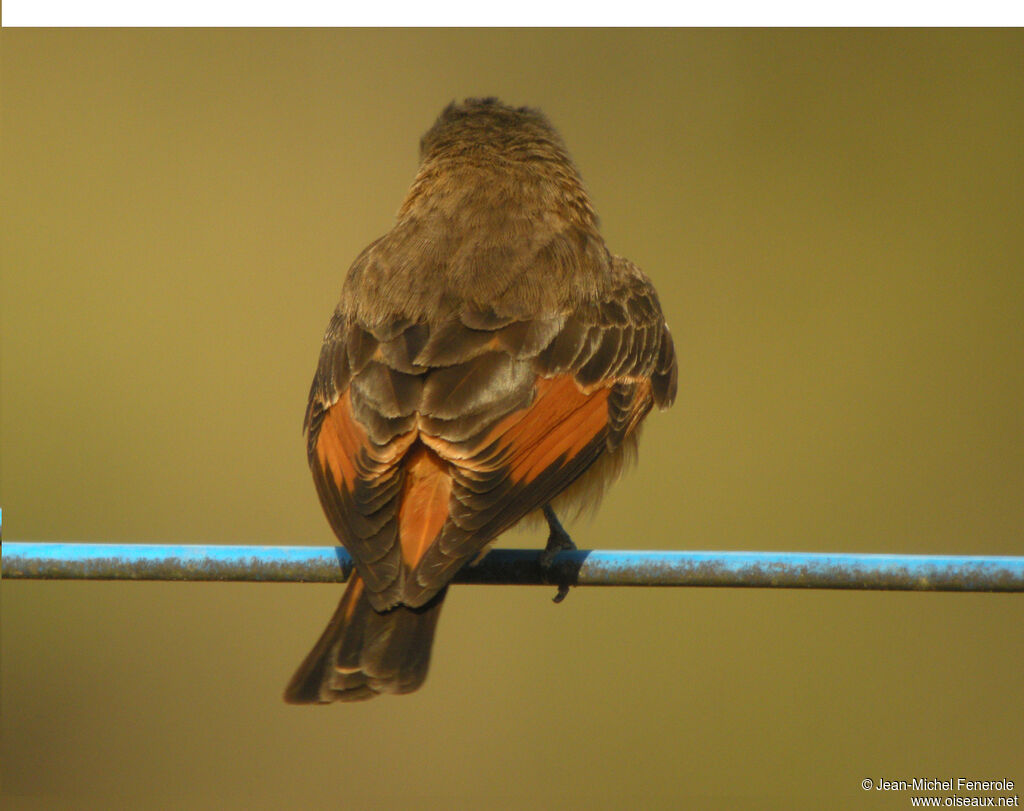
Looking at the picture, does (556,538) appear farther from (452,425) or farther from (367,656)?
(367,656)

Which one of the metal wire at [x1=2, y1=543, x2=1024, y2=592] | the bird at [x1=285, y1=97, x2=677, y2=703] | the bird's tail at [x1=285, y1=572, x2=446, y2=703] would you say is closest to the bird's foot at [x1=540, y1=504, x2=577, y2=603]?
the bird at [x1=285, y1=97, x2=677, y2=703]

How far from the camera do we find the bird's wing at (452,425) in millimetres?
3141

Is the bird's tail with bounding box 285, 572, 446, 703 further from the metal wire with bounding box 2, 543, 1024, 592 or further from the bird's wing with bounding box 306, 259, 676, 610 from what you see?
the metal wire with bounding box 2, 543, 1024, 592

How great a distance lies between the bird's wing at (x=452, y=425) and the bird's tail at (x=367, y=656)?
76 mm

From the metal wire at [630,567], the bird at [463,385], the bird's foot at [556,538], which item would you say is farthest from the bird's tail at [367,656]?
the bird's foot at [556,538]

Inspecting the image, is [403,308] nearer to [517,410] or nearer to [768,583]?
[517,410]

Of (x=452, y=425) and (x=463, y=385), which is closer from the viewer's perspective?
(x=452, y=425)

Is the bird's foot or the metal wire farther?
the bird's foot

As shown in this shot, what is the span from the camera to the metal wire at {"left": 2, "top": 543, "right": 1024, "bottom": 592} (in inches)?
101

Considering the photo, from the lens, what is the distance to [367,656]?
3.09 metres

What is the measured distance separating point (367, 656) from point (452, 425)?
62 cm

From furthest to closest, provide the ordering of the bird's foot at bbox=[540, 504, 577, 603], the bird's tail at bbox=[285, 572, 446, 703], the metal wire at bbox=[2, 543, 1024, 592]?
the bird's foot at bbox=[540, 504, 577, 603], the bird's tail at bbox=[285, 572, 446, 703], the metal wire at bbox=[2, 543, 1024, 592]

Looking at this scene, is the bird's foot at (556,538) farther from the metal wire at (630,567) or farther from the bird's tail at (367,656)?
the metal wire at (630,567)

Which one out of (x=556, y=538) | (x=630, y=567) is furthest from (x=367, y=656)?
(x=556, y=538)
